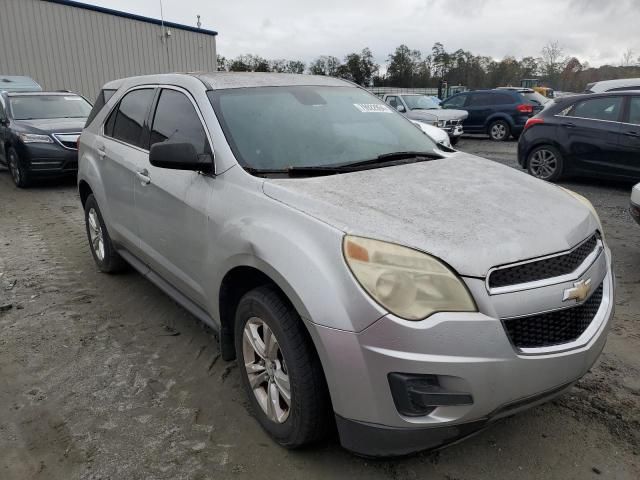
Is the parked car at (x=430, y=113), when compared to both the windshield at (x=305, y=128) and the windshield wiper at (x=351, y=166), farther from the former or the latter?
the windshield wiper at (x=351, y=166)

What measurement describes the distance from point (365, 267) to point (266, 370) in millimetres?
849

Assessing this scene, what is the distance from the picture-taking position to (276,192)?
2.42 m

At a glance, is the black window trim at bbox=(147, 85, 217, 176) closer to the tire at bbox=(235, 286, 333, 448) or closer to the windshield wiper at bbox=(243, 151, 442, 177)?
the windshield wiper at bbox=(243, 151, 442, 177)

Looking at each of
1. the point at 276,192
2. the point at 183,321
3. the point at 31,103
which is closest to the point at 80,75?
the point at 31,103

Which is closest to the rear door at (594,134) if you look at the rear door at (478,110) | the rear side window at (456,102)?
the rear door at (478,110)

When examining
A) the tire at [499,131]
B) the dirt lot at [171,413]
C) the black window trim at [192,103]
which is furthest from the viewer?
the tire at [499,131]

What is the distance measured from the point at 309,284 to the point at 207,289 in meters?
0.98

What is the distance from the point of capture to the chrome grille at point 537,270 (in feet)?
6.46

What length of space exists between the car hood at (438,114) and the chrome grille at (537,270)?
13.2 m

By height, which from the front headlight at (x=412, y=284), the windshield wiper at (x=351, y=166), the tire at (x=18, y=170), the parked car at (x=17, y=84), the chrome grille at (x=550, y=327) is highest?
the windshield wiper at (x=351, y=166)

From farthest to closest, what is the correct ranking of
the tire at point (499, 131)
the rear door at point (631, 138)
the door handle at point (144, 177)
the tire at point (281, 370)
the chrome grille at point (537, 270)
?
the tire at point (499, 131) < the rear door at point (631, 138) < the door handle at point (144, 177) < the tire at point (281, 370) < the chrome grille at point (537, 270)

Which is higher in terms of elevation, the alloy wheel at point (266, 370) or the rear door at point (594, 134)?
the rear door at point (594, 134)

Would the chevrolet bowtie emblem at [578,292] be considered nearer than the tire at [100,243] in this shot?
Yes

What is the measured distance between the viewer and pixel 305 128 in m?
3.07
